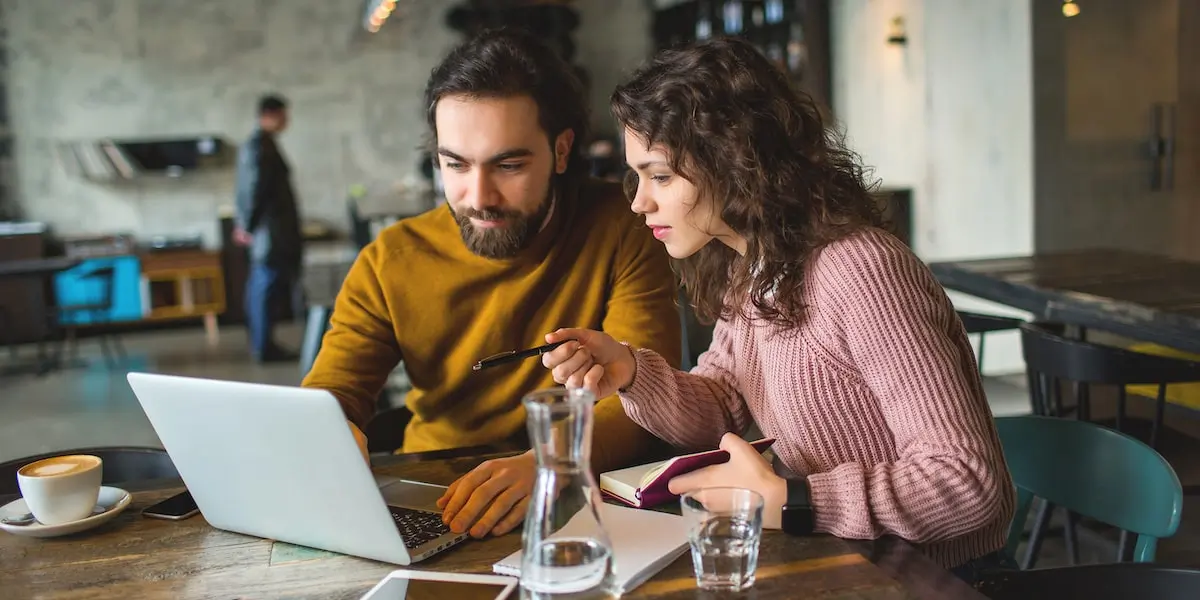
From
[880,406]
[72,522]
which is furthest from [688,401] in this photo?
[72,522]

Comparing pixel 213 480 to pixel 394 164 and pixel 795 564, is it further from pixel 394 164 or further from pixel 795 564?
pixel 394 164

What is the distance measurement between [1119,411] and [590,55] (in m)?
8.39

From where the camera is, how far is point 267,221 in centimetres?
693

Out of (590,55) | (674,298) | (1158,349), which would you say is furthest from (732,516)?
(590,55)

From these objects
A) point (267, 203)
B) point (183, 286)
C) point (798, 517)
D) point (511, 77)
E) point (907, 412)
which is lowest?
point (183, 286)

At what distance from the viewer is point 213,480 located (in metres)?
1.32

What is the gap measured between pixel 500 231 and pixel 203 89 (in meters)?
7.95

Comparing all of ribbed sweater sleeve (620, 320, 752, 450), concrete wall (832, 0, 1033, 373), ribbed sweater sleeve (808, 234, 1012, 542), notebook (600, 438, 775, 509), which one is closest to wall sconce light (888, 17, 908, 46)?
concrete wall (832, 0, 1033, 373)

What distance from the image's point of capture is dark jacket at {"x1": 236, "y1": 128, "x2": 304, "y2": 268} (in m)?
6.74

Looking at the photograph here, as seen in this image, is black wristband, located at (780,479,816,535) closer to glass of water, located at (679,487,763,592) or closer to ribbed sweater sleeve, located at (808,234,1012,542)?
ribbed sweater sleeve, located at (808,234,1012,542)

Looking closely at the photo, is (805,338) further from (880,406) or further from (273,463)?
(273,463)

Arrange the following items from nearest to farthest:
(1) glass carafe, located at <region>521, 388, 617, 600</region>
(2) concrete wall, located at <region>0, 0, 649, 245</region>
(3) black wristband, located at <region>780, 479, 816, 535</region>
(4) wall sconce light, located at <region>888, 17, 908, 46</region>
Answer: (1) glass carafe, located at <region>521, 388, 617, 600</region>
(3) black wristband, located at <region>780, 479, 816, 535</region>
(4) wall sconce light, located at <region>888, 17, 908, 46</region>
(2) concrete wall, located at <region>0, 0, 649, 245</region>

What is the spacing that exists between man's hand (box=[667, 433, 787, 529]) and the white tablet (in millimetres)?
288

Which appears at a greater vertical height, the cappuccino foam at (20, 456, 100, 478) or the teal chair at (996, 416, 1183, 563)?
the cappuccino foam at (20, 456, 100, 478)
